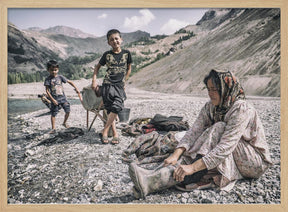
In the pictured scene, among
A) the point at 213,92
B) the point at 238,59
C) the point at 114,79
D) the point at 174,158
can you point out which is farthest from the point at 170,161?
the point at 238,59

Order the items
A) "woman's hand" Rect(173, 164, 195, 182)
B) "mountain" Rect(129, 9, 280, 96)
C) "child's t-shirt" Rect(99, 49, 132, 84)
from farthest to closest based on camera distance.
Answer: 1. "mountain" Rect(129, 9, 280, 96)
2. "child's t-shirt" Rect(99, 49, 132, 84)
3. "woman's hand" Rect(173, 164, 195, 182)

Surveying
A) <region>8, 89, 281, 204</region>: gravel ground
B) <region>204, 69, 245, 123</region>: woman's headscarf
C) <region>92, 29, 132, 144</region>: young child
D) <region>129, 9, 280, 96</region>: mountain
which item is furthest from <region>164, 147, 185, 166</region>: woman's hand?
<region>129, 9, 280, 96</region>: mountain

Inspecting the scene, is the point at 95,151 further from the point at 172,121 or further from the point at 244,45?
Result: the point at 244,45

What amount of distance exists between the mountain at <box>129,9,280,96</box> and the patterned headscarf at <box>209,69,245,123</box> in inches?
406

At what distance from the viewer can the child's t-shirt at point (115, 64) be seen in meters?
3.40

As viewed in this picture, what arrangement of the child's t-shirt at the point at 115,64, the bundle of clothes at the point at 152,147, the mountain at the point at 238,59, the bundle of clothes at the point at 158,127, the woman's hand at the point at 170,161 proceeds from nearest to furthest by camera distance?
the woman's hand at the point at 170,161 → the bundle of clothes at the point at 152,147 → the child's t-shirt at the point at 115,64 → the bundle of clothes at the point at 158,127 → the mountain at the point at 238,59

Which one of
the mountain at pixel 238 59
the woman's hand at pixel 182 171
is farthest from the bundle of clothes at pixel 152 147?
the mountain at pixel 238 59

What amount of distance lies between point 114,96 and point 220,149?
211cm

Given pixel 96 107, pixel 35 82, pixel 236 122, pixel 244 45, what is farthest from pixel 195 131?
pixel 244 45

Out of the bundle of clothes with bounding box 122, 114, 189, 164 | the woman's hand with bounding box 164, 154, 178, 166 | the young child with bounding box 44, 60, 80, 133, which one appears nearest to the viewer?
the woman's hand with bounding box 164, 154, 178, 166

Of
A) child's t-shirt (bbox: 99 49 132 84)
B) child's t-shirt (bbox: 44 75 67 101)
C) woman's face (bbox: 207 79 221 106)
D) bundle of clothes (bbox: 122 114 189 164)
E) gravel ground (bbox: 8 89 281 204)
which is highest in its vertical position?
child's t-shirt (bbox: 99 49 132 84)

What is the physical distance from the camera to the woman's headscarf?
1795 millimetres

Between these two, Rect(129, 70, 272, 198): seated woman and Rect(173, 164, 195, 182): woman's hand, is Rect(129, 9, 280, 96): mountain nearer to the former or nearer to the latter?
Rect(129, 70, 272, 198): seated woman

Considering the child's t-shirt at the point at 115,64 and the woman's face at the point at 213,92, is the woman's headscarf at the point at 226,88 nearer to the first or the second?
the woman's face at the point at 213,92
